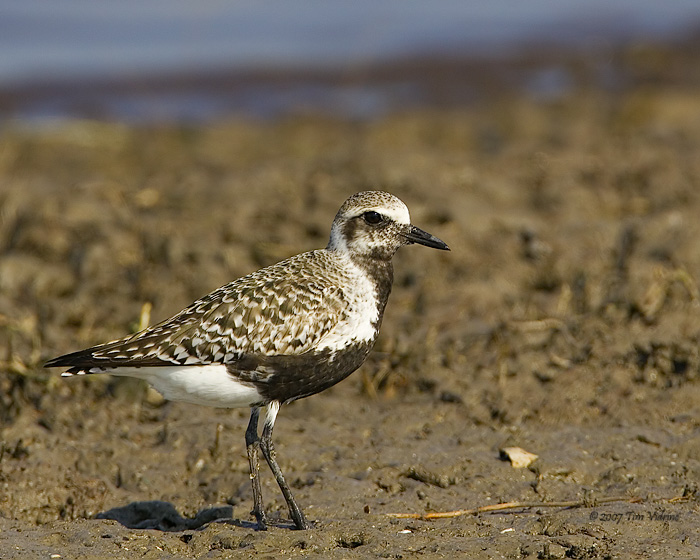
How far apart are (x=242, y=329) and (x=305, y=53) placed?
1653cm

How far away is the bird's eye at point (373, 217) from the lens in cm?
641

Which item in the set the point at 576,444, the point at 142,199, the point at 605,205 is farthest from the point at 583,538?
the point at 142,199

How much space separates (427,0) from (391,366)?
20.7 meters

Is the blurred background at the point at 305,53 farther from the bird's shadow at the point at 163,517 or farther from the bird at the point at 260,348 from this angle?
the bird's shadow at the point at 163,517

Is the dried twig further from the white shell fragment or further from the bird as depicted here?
the bird

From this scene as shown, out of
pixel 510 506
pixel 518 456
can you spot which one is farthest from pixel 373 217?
pixel 510 506

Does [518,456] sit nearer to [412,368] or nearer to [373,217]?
[412,368]

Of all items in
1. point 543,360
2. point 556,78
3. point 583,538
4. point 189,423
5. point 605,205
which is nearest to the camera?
point 583,538

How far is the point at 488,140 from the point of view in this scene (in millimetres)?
15078

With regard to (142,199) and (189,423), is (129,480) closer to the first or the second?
(189,423)

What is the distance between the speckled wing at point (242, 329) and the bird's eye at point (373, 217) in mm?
→ 429

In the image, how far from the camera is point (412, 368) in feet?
26.0

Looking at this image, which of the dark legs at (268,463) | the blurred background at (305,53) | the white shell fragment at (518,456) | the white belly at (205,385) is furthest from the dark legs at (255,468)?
the blurred background at (305,53)

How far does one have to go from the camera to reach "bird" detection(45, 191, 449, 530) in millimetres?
5980
